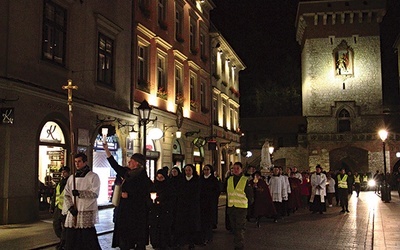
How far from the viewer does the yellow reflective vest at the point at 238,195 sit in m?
11.4

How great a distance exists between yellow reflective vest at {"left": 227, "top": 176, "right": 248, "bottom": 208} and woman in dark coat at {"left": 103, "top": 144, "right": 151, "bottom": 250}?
295 centimetres

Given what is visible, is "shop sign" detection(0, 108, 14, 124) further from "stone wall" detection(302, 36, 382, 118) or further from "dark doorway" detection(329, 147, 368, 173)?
"dark doorway" detection(329, 147, 368, 173)

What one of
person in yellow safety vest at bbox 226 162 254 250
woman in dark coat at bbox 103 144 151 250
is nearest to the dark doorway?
person in yellow safety vest at bbox 226 162 254 250

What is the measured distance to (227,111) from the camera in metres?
43.1

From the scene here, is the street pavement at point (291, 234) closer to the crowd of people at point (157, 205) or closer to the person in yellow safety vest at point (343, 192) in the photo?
the crowd of people at point (157, 205)

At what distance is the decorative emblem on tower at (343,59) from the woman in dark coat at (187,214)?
154 feet

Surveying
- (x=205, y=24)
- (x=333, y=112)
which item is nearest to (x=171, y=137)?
(x=205, y=24)

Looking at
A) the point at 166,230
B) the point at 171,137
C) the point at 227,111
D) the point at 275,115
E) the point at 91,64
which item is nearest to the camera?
the point at 166,230

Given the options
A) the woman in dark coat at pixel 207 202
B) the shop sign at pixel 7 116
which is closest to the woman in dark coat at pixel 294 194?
the woman in dark coat at pixel 207 202

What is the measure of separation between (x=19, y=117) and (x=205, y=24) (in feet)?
74.1

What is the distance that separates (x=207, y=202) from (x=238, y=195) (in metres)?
1.54

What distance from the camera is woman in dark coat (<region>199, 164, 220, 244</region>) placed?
489 inches

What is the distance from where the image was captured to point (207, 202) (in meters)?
12.8

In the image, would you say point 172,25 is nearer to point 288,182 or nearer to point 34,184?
point 288,182
